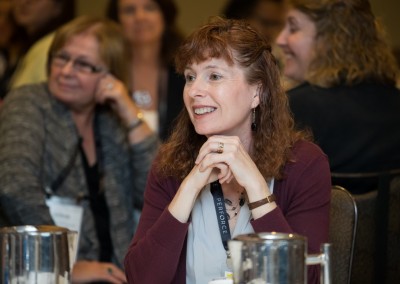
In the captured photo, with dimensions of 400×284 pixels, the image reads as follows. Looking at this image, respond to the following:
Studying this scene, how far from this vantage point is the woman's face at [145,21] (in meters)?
4.87

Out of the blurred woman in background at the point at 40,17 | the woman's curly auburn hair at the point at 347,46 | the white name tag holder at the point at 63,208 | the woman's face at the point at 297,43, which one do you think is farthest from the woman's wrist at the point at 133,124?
the blurred woman in background at the point at 40,17

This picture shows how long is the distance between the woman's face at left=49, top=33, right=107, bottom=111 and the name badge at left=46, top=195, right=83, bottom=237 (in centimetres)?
45

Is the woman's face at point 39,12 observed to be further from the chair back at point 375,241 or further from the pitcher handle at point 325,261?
the pitcher handle at point 325,261

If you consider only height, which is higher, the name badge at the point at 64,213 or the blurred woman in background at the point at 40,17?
the blurred woman in background at the point at 40,17

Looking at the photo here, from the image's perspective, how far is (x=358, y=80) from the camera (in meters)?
3.10

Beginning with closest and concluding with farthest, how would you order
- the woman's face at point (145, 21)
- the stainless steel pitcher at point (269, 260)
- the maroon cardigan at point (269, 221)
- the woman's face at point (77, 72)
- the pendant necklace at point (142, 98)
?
the stainless steel pitcher at point (269, 260) < the maroon cardigan at point (269, 221) < the woman's face at point (77, 72) < the pendant necklace at point (142, 98) < the woman's face at point (145, 21)

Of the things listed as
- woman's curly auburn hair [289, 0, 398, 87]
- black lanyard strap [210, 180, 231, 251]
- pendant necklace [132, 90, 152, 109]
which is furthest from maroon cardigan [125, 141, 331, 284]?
pendant necklace [132, 90, 152, 109]

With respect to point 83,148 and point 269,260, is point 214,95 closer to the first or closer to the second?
point 269,260

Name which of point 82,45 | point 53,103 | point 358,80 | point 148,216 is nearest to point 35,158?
point 53,103

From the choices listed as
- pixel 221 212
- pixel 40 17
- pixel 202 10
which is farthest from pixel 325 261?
pixel 202 10

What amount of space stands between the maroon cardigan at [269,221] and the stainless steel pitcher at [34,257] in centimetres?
51

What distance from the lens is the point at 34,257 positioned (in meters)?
1.83

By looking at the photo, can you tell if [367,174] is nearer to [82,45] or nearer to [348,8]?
[348,8]

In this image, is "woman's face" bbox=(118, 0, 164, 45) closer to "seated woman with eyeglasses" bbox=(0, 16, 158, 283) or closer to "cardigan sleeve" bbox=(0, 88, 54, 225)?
"seated woman with eyeglasses" bbox=(0, 16, 158, 283)
